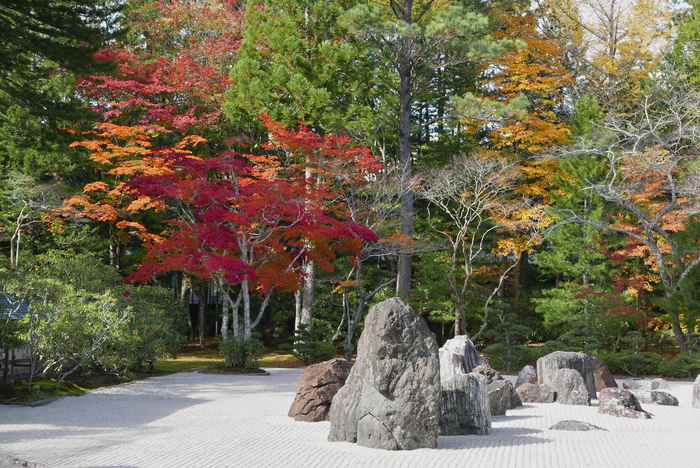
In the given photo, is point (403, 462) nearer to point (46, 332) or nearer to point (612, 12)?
point (46, 332)

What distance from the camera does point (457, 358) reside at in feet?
29.0

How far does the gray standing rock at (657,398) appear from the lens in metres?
9.09

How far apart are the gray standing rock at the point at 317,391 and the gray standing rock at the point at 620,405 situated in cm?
356

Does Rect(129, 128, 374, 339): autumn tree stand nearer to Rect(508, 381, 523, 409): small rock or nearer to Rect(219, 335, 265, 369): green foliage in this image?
Rect(219, 335, 265, 369): green foliage

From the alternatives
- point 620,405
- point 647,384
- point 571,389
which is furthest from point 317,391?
point 647,384

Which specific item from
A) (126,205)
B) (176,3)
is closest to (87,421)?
(126,205)

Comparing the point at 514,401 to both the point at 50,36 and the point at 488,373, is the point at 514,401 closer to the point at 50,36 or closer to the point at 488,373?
the point at 488,373

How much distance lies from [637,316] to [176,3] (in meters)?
16.2

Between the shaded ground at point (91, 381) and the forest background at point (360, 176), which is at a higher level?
the forest background at point (360, 176)

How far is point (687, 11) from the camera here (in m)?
20.5

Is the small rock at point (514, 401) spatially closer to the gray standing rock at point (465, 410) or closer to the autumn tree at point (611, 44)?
the gray standing rock at point (465, 410)

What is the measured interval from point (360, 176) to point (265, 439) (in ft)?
31.6

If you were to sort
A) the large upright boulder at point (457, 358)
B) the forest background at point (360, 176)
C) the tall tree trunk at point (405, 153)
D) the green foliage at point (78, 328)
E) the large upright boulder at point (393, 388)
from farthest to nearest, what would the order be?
the tall tree trunk at point (405, 153) < the forest background at point (360, 176) < the large upright boulder at point (457, 358) < the green foliage at point (78, 328) < the large upright boulder at point (393, 388)

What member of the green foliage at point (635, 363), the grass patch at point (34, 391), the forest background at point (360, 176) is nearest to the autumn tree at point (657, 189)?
the forest background at point (360, 176)
